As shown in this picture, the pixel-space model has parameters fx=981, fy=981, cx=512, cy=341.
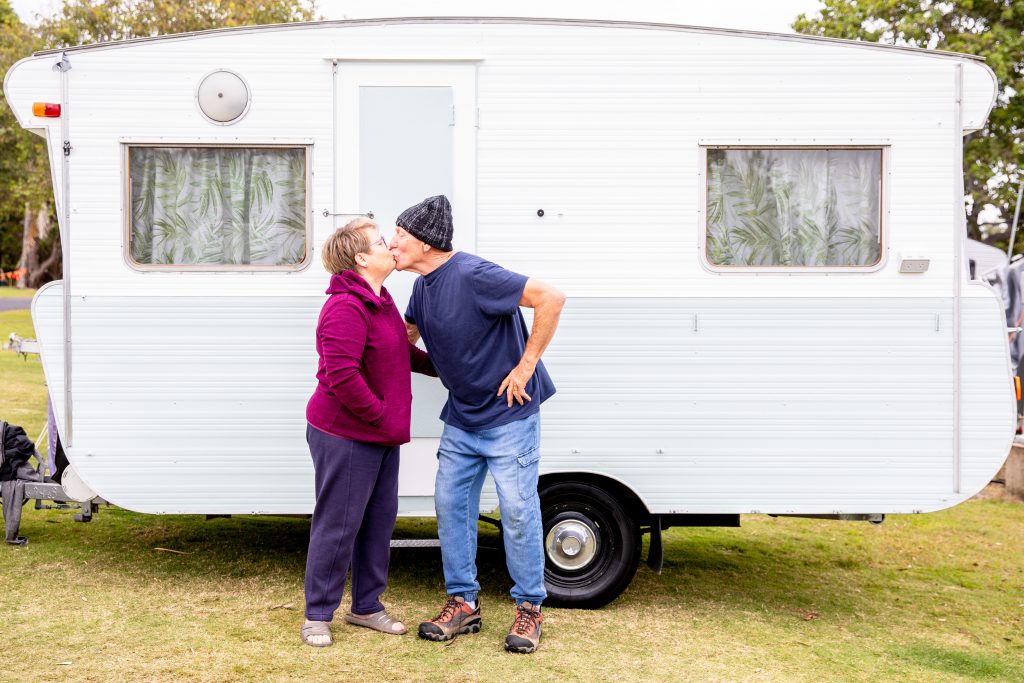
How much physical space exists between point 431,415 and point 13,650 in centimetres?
201

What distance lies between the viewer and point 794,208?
4684mm

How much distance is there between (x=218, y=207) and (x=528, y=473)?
195cm

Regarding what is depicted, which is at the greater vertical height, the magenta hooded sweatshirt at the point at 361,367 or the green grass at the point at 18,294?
the green grass at the point at 18,294

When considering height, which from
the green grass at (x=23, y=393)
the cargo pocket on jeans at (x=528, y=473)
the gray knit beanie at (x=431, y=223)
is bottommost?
the green grass at (x=23, y=393)

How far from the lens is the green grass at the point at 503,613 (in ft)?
13.2

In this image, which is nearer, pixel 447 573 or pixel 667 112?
pixel 447 573

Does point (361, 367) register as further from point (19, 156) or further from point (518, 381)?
point (19, 156)

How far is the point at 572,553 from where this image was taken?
479cm

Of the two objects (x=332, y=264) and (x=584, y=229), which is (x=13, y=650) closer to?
(x=332, y=264)

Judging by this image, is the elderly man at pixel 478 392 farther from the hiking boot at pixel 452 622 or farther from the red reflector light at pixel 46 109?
the red reflector light at pixel 46 109

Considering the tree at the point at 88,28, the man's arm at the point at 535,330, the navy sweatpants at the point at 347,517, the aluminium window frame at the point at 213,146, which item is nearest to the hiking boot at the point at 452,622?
the navy sweatpants at the point at 347,517

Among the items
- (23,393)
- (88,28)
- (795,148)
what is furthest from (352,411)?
(88,28)

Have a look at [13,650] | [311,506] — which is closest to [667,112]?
[311,506]

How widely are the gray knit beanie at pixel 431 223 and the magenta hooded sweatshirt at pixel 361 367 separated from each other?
31 centimetres
